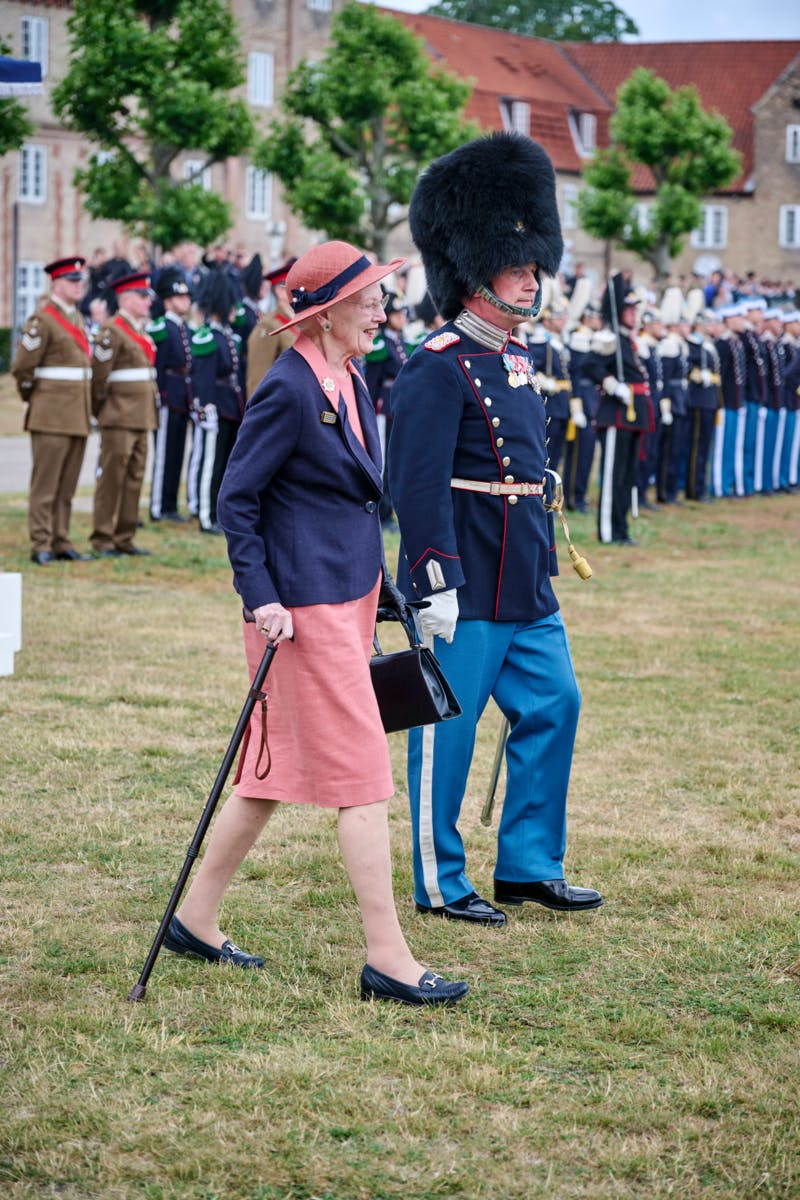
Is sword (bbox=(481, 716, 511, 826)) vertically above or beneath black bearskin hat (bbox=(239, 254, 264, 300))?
beneath

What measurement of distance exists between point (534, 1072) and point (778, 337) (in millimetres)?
19520

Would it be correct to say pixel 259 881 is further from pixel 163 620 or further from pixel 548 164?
pixel 163 620

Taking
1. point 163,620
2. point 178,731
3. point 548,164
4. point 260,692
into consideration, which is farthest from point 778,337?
point 260,692

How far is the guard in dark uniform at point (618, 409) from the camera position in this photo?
15492 millimetres

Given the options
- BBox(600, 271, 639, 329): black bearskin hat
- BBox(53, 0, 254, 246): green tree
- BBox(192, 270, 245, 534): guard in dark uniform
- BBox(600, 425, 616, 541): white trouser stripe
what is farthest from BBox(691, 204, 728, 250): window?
BBox(192, 270, 245, 534): guard in dark uniform

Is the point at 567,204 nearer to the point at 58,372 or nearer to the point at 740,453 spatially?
the point at 740,453

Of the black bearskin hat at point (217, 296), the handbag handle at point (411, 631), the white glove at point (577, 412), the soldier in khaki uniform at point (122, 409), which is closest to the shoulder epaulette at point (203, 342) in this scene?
the black bearskin hat at point (217, 296)

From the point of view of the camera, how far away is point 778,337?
22.5m

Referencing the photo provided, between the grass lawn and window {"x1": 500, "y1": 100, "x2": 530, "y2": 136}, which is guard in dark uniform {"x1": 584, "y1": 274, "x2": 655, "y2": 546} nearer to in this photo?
the grass lawn

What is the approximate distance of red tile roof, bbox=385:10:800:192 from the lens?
67.9 m

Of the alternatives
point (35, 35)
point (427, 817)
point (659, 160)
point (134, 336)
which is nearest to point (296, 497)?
point (427, 817)

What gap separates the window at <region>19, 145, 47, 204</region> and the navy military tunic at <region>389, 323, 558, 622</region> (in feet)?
153

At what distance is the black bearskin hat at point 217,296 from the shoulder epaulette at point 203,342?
0.42 metres

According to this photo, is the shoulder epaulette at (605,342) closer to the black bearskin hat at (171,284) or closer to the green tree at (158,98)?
the black bearskin hat at (171,284)
